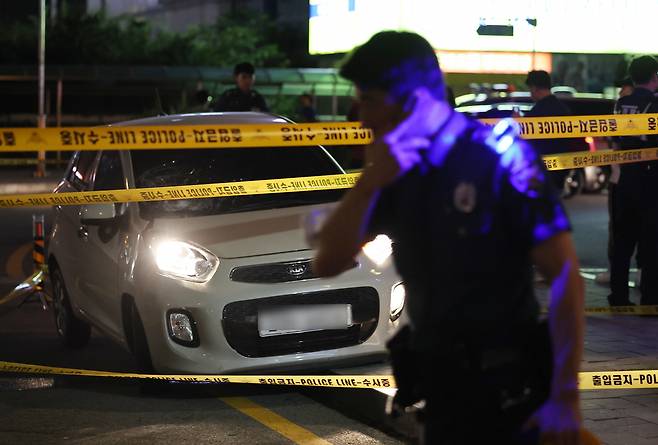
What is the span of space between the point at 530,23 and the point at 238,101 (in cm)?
328

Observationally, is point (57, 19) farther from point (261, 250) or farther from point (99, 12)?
point (261, 250)

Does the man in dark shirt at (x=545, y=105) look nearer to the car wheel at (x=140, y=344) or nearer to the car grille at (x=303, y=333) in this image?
the car grille at (x=303, y=333)

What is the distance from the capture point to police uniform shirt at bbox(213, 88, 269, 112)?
11.6 meters

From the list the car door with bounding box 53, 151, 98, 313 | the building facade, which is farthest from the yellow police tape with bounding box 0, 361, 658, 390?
the building facade

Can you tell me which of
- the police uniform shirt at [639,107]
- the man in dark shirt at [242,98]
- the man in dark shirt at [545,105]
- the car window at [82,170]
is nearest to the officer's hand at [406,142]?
the car window at [82,170]

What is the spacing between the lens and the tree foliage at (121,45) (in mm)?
38906

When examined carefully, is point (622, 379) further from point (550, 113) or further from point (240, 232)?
point (550, 113)

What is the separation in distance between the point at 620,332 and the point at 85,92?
27404 mm

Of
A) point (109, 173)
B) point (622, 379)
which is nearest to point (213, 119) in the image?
point (109, 173)

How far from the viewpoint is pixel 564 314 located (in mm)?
2705

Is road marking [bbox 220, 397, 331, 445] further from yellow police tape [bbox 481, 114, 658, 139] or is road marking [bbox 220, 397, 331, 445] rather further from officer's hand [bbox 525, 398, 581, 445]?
officer's hand [bbox 525, 398, 581, 445]

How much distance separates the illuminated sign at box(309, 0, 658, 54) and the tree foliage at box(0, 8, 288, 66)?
26.0m

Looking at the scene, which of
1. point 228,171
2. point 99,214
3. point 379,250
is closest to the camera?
point 379,250

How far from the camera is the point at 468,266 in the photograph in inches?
109
